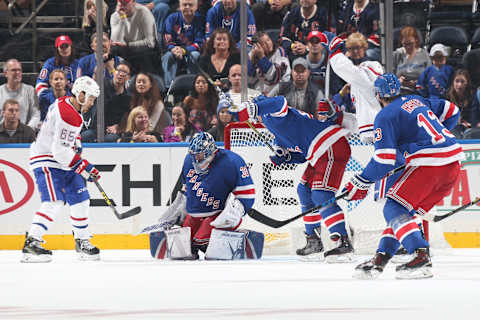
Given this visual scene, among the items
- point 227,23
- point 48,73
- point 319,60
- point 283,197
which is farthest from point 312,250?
point 48,73

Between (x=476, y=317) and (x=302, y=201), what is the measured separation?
306cm

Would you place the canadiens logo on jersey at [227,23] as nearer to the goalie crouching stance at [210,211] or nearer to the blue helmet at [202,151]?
the goalie crouching stance at [210,211]

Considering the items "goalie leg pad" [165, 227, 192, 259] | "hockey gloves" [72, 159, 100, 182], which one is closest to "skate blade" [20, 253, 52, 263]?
"hockey gloves" [72, 159, 100, 182]

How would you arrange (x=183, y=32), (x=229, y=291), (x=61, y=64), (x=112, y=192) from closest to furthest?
(x=229, y=291)
(x=112, y=192)
(x=61, y=64)
(x=183, y=32)

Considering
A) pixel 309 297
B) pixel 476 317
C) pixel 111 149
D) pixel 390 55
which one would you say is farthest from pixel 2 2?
pixel 476 317

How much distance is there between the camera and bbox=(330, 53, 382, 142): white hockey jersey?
5.86 m

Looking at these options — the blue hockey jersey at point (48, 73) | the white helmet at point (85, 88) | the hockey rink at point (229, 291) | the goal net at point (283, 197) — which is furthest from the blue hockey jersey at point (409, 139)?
the blue hockey jersey at point (48, 73)

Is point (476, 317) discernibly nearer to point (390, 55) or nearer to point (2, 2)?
point (390, 55)

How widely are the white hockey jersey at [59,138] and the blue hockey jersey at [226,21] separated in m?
2.06

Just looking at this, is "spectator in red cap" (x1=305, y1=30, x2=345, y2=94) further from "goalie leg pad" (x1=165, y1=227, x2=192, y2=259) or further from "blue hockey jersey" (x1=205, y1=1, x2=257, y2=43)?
"goalie leg pad" (x1=165, y1=227, x2=192, y2=259)

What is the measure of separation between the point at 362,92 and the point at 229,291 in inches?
104

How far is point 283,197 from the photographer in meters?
6.82

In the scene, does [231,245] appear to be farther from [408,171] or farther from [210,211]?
[408,171]

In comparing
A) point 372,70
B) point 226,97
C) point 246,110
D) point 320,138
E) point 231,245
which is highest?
point 372,70
